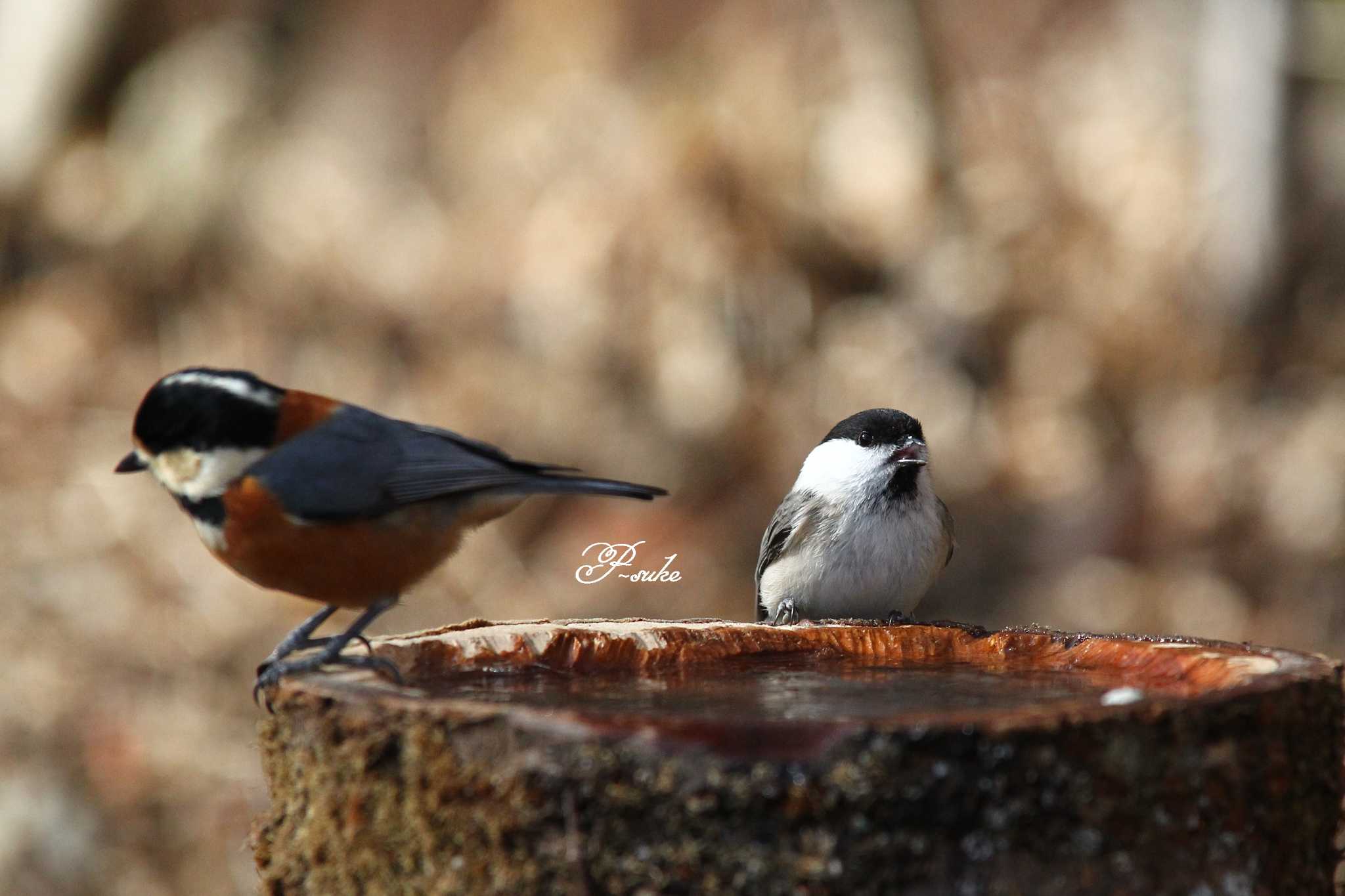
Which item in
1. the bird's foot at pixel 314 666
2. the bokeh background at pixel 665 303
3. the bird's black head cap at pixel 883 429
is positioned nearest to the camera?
the bird's foot at pixel 314 666

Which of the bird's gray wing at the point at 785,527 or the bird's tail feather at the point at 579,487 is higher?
the bird's gray wing at the point at 785,527

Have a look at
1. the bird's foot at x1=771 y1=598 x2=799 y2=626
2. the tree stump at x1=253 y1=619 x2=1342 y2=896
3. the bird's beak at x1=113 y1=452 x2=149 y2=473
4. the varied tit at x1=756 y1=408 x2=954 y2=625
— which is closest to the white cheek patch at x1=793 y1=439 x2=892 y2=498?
the varied tit at x1=756 y1=408 x2=954 y2=625

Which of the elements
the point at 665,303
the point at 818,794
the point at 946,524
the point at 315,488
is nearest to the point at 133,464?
the point at 315,488

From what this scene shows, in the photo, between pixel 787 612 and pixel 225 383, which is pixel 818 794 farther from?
pixel 787 612

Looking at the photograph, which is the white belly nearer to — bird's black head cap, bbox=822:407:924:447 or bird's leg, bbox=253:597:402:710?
bird's black head cap, bbox=822:407:924:447

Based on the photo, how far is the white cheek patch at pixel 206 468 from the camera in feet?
8.46

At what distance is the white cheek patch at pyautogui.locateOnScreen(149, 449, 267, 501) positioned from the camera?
8.46 ft

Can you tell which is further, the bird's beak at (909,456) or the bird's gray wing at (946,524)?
the bird's gray wing at (946,524)

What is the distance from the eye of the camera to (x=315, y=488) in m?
2.56

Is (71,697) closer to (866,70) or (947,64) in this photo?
(866,70)

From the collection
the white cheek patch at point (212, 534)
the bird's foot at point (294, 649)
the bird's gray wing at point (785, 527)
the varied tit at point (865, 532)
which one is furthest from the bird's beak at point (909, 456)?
the white cheek patch at point (212, 534)
